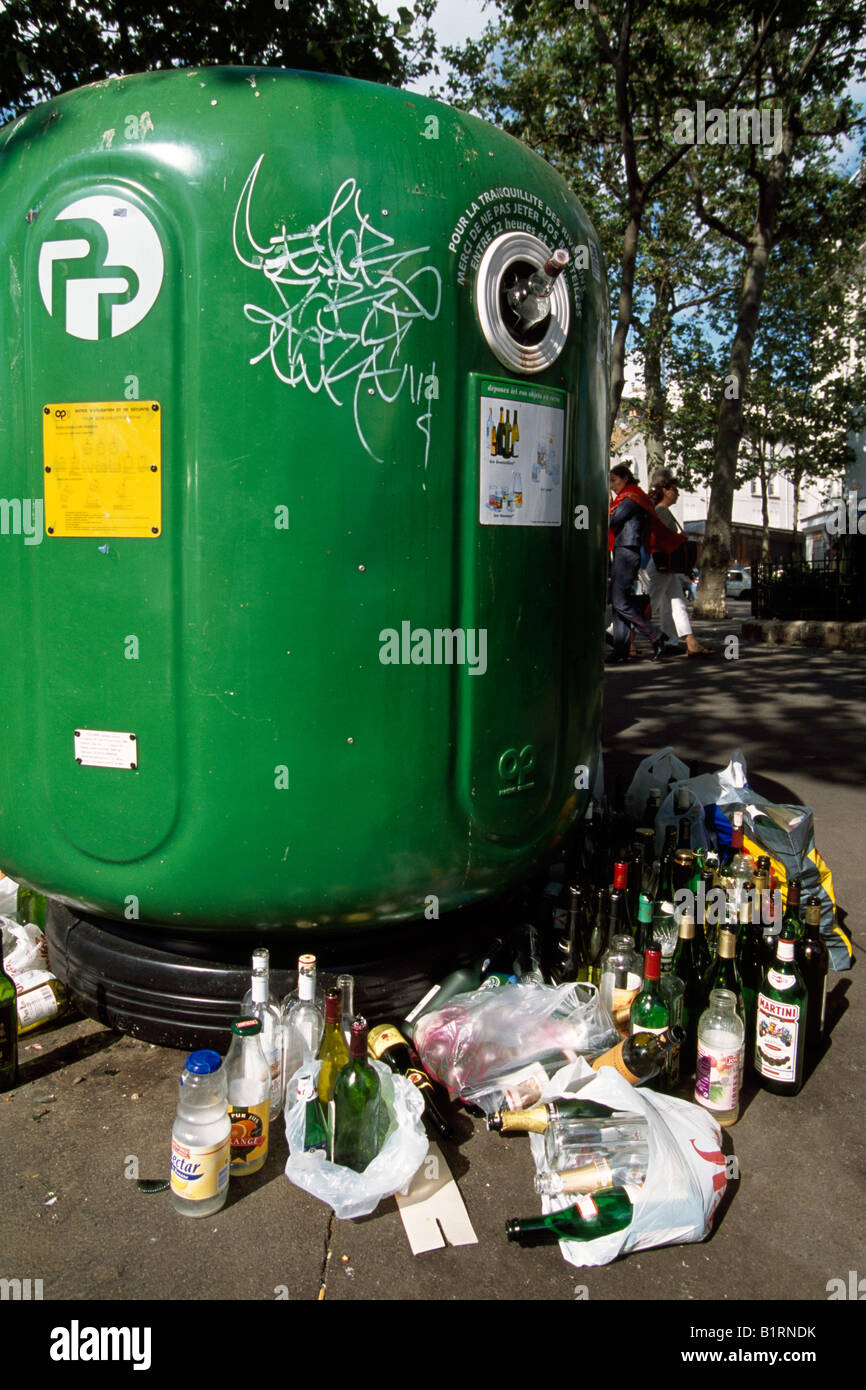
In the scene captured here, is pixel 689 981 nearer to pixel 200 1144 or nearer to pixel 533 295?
pixel 200 1144

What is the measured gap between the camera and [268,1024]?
249 cm

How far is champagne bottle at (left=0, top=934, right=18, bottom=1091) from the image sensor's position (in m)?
2.56

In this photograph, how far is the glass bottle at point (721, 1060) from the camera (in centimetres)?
248

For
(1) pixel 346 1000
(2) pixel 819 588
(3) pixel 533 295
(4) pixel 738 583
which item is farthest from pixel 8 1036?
(4) pixel 738 583

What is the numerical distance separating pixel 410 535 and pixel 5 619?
45.5 inches

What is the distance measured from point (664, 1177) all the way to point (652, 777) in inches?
89.2

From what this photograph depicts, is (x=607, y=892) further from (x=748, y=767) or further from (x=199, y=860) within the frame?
(x=748, y=767)

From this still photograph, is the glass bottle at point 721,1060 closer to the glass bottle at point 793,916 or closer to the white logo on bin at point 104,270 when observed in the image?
the glass bottle at point 793,916
